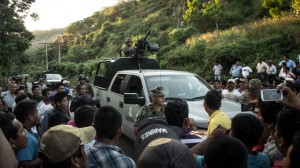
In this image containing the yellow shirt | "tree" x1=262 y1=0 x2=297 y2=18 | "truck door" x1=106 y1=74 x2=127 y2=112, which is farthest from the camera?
"tree" x1=262 y1=0 x2=297 y2=18

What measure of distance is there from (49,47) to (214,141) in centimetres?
8395

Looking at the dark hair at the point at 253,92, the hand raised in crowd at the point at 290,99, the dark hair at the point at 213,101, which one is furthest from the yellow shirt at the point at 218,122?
the dark hair at the point at 253,92

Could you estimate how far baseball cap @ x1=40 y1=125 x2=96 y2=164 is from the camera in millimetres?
2188

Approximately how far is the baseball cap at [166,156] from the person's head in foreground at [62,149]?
483 millimetres

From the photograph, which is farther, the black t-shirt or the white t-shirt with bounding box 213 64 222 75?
the white t-shirt with bounding box 213 64 222 75

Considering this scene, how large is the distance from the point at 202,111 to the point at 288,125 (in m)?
3.06

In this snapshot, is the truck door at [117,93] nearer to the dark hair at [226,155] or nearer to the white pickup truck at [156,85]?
the white pickup truck at [156,85]

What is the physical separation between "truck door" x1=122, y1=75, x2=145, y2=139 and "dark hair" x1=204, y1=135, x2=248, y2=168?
4555 millimetres

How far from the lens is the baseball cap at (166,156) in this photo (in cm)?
195

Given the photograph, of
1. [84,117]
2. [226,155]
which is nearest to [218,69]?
[84,117]

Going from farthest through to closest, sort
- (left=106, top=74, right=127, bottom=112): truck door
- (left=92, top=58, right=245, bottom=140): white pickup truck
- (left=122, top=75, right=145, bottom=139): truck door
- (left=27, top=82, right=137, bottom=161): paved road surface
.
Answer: (left=106, top=74, right=127, bottom=112): truck door < (left=27, top=82, right=137, bottom=161): paved road surface < (left=122, top=75, right=145, bottom=139): truck door < (left=92, top=58, right=245, bottom=140): white pickup truck

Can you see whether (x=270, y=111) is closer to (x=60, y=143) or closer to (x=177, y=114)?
(x=177, y=114)

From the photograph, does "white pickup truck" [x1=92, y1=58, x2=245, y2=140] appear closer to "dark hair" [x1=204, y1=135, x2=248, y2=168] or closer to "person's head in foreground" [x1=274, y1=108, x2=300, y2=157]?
"person's head in foreground" [x1=274, y1=108, x2=300, y2=157]

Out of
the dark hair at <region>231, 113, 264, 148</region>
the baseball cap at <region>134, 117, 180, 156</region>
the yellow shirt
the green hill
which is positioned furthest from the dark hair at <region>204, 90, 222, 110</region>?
the green hill
